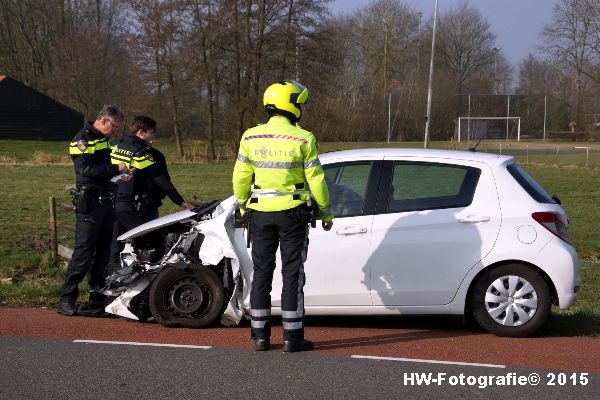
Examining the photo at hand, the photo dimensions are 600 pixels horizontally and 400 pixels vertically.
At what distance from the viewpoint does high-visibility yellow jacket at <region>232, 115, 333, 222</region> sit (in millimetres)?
5750

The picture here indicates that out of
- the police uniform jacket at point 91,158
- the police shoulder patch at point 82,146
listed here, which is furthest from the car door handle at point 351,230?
the police shoulder patch at point 82,146

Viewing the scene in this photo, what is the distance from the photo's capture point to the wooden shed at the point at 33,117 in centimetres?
6172

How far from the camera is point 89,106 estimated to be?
6284cm

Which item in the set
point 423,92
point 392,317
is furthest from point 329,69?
point 392,317

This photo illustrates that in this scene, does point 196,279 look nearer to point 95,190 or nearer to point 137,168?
point 95,190

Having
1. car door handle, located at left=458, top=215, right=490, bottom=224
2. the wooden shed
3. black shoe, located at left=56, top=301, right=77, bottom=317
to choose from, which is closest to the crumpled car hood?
black shoe, located at left=56, top=301, right=77, bottom=317

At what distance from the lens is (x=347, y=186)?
675 cm

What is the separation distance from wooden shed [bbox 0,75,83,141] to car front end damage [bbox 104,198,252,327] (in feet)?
191

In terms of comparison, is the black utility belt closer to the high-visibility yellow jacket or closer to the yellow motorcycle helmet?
the high-visibility yellow jacket

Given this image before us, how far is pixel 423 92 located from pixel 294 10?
29.9 m

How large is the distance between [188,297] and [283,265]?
1178mm

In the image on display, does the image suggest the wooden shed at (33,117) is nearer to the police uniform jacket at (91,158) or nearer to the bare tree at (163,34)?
the bare tree at (163,34)

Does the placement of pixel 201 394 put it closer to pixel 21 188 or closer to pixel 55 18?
pixel 21 188

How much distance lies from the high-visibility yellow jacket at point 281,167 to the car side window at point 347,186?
791 millimetres
